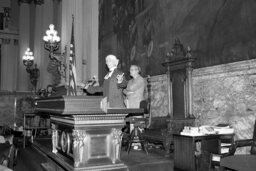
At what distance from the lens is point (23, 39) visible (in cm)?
1789

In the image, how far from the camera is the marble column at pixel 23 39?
57.7 ft

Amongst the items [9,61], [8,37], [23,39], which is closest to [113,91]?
[23,39]

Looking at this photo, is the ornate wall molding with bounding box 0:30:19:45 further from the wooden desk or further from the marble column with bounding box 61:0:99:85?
the wooden desk

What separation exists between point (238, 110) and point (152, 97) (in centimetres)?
333

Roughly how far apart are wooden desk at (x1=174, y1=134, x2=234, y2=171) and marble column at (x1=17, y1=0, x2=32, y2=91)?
1457 centimetres

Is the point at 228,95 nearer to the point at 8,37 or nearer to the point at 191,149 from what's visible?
the point at 191,149

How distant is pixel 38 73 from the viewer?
54.6 ft

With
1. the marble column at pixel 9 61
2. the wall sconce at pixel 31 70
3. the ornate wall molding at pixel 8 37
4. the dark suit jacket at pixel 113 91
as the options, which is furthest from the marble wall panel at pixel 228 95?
the ornate wall molding at pixel 8 37

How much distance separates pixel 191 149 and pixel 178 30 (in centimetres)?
360

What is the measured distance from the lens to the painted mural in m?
5.45

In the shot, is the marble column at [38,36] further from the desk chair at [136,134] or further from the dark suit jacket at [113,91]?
the dark suit jacket at [113,91]

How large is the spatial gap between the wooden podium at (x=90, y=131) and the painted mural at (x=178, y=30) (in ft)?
8.81

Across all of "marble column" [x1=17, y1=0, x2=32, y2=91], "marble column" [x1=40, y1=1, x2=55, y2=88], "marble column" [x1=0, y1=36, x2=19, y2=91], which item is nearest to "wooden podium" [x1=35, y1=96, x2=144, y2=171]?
"marble column" [x1=40, y1=1, x2=55, y2=88]

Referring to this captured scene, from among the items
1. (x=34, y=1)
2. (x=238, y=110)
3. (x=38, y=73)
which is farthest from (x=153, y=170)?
(x=34, y=1)
